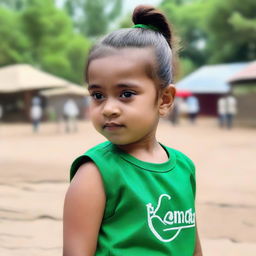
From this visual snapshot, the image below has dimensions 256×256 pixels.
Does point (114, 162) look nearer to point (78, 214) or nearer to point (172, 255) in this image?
point (78, 214)

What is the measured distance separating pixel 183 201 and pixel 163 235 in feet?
0.38

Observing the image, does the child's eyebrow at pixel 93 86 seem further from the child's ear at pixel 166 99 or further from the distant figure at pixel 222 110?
the distant figure at pixel 222 110

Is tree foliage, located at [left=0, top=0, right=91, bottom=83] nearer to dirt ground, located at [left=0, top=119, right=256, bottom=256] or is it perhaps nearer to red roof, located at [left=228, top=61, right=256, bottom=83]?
red roof, located at [left=228, top=61, right=256, bottom=83]

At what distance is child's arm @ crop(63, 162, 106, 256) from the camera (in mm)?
1371

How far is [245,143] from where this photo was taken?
42.0ft

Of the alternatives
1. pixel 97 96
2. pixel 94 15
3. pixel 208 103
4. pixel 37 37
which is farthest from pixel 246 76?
pixel 94 15

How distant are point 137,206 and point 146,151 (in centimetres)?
20

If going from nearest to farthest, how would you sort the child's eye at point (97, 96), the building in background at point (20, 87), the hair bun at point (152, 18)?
1. the child's eye at point (97, 96)
2. the hair bun at point (152, 18)
3. the building in background at point (20, 87)

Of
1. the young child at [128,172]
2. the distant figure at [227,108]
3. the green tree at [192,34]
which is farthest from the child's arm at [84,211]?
the green tree at [192,34]

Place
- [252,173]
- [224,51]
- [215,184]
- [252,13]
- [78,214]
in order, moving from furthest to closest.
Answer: [224,51] → [252,13] → [252,173] → [215,184] → [78,214]

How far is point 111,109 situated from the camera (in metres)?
1.42

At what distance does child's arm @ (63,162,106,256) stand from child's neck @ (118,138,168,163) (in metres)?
0.16

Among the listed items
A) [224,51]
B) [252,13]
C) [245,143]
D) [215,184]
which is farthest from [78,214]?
[224,51]

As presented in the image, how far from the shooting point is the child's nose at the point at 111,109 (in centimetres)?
142
